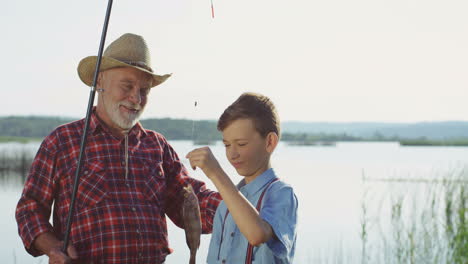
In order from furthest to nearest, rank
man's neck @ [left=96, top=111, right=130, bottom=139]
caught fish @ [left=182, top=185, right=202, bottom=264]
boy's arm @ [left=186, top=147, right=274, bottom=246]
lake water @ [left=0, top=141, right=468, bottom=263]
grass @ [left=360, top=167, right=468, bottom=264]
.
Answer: lake water @ [left=0, top=141, right=468, bottom=263] → grass @ [left=360, top=167, right=468, bottom=264] → man's neck @ [left=96, top=111, right=130, bottom=139] → caught fish @ [left=182, top=185, right=202, bottom=264] → boy's arm @ [left=186, top=147, right=274, bottom=246]

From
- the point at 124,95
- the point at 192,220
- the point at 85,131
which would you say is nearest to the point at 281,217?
the point at 192,220

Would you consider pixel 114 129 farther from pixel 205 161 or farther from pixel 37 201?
pixel 205 161

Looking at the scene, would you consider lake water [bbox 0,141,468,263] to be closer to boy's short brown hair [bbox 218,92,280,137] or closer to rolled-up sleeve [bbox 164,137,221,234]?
rolled-up sleeve [bbox 164,137,221,234]

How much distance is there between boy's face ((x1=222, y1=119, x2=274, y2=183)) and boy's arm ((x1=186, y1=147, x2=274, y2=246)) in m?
0.24

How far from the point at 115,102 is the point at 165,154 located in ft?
1.63

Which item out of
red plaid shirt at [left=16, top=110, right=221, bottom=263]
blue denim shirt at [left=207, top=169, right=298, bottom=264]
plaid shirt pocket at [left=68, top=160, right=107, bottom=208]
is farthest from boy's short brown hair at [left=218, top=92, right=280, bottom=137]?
plaid shirt pocket at [left=68, top=160, right=107, bottom=208]

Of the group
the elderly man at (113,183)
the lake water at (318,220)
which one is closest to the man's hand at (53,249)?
the elderly man at (113,183)

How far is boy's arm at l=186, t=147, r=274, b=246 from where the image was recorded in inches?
76.5

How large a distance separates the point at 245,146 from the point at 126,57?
138 cm

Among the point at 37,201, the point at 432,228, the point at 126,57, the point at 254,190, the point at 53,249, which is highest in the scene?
the point at 126,57

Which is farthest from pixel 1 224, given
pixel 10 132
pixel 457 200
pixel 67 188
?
pixel 10 132

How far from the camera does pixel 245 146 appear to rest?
2.20 meters

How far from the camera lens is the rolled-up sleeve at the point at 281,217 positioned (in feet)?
6.74

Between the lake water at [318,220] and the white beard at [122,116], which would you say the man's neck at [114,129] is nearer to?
the white beard at [122,116]
